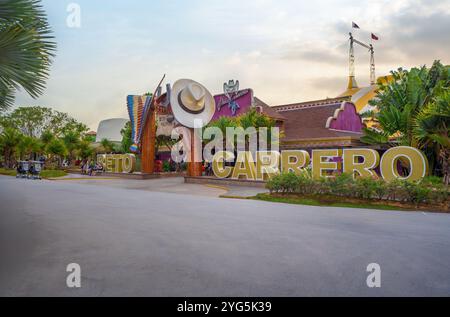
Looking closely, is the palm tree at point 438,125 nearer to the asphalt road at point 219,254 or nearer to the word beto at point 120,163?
the asphalt road at point 219,254

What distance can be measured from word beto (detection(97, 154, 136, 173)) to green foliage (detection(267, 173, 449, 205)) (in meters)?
20.9

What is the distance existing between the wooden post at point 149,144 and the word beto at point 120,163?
2.90m

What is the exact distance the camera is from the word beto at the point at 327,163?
1557 centimetres

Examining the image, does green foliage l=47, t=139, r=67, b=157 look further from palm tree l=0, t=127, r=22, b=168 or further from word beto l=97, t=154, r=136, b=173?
word beto l=97, t=154, r=136, b=173

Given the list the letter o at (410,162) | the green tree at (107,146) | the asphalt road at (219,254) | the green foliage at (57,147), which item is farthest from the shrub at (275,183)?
the green tree at (107,146)

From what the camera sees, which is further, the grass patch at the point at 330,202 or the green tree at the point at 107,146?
the green tree at the point at 107,146

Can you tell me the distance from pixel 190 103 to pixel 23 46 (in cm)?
2022

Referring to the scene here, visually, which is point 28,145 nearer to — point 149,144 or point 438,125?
point 149,144

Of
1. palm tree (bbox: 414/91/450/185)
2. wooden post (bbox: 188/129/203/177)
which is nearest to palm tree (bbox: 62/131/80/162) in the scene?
wooden post (bbox: 188/129/203/177)

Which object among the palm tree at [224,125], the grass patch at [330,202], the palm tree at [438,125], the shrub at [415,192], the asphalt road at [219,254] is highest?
the palm tree at [224,125]

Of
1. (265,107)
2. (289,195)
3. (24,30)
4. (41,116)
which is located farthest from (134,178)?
(41,116)

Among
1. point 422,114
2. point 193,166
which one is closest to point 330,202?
point 422,114

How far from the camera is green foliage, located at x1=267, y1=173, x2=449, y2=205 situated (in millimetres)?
11898

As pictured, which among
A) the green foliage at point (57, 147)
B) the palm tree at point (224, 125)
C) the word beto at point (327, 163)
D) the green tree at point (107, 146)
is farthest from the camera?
the green tree at point (107, 146)
